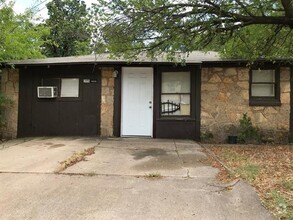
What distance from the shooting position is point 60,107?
1055cm

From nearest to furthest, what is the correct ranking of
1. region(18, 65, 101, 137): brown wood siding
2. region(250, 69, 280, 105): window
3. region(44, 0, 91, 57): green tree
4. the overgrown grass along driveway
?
1. the overgrown grass along driveway
2. region(250, 69, 280, 105): window
3. region(18, 65, 101, 137): brown wood siding
4. region(44, 0, 91, 57): green tree

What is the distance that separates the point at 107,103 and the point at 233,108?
3995mm

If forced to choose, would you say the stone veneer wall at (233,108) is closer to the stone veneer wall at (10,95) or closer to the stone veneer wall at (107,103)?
the stone veneer wall at (107,103)

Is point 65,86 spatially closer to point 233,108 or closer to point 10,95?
point 10,95

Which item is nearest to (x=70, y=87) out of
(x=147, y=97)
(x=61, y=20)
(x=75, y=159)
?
(x=147, y=97)

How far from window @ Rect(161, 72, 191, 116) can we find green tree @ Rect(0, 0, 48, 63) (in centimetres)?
513

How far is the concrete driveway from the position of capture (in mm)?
3941

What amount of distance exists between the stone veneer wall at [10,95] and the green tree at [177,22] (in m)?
4.59

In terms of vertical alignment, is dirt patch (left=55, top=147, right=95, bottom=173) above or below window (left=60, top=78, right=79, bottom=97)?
below

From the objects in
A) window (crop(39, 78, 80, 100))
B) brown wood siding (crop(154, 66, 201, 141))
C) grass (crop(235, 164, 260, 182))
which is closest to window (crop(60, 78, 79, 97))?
window (crop(39, 78, 80, 100))

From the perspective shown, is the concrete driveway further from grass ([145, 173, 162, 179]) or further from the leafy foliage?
the leafy foliage

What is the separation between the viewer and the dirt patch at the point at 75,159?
19.6ft

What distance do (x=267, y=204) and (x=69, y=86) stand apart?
792 cm

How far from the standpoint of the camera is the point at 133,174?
18.4ft
